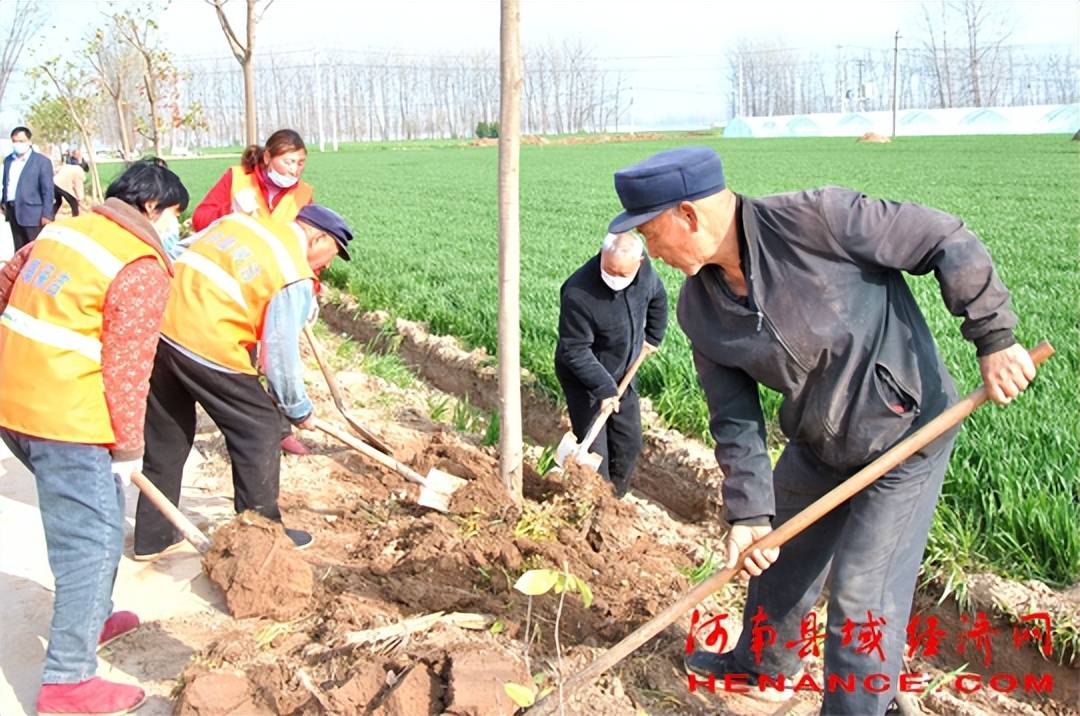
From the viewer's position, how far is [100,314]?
2.92m

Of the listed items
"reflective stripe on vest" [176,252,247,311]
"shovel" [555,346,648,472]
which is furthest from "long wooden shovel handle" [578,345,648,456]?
"reflective stripe on vest" [176,252,247,311]

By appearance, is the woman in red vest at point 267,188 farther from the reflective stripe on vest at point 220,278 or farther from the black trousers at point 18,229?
the black trousers at point 18,229

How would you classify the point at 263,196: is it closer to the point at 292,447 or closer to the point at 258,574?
the point at 292,447

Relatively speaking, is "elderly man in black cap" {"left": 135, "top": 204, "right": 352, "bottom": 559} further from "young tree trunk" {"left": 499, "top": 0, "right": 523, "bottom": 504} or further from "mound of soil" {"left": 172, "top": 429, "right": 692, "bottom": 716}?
"young tree trunk" {"left": 499, "top": 0, "right": 523, "bottom": 504}

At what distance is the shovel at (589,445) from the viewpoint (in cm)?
454

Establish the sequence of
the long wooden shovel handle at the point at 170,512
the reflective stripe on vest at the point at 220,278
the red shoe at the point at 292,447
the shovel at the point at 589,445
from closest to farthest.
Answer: the long wooden shovel handle at the point at 170,512, the reflective stripe on vest at the point at 220,278, the shovel at the point at 589,445, the red shoe at the point at 292,447

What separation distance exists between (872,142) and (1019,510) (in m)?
46.3

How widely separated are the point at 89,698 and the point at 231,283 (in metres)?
1.56

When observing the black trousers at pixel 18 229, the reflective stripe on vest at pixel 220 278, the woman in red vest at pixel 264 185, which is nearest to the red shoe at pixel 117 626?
the reflective stripe on vest at pixel 220 278

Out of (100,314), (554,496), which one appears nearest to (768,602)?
(554,496)

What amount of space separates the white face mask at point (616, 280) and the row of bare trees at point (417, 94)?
96.9 m

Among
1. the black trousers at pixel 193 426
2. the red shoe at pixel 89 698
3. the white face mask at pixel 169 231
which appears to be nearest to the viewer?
the red shoe at pixel 89 698

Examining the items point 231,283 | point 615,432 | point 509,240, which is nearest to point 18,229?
point 231,283

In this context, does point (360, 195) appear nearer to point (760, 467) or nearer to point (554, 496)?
point (554, 496)
